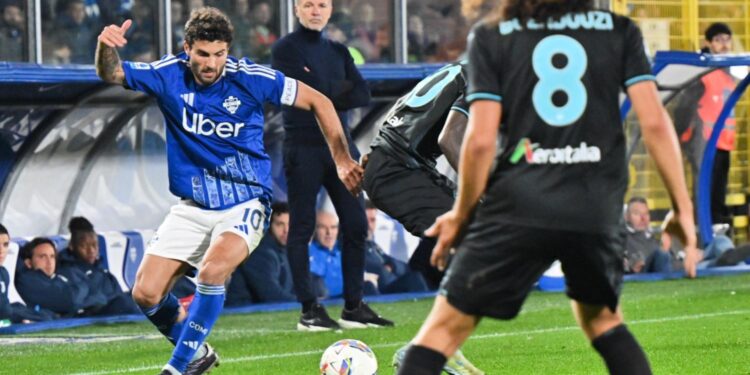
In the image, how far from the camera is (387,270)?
1371cm

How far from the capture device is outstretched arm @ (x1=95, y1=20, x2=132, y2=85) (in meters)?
7.72

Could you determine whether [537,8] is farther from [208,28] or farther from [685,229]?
[208,28]

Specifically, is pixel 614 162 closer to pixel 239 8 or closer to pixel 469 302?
pixel 469 302

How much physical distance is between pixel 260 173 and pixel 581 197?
11.5 ft

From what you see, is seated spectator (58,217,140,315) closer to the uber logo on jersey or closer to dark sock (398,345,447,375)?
the uber logo on jersey

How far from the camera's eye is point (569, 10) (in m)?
5.05

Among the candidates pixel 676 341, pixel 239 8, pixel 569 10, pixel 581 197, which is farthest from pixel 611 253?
pixel 239 8

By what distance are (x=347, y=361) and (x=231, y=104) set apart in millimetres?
1461

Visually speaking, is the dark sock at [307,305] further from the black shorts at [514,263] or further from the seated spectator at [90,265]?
the black shorts at [514,263]

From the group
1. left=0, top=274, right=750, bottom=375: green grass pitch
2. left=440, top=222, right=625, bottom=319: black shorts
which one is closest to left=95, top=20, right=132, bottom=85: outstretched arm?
left=0, top=274, right=750, bottom=375: green grass pitch

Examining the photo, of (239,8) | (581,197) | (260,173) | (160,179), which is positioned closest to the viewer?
(581,197)

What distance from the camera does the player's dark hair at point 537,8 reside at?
5.00 metres

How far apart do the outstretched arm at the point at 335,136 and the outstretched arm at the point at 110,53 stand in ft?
2.87

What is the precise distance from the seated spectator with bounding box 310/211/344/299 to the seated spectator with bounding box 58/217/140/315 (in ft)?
5.17
